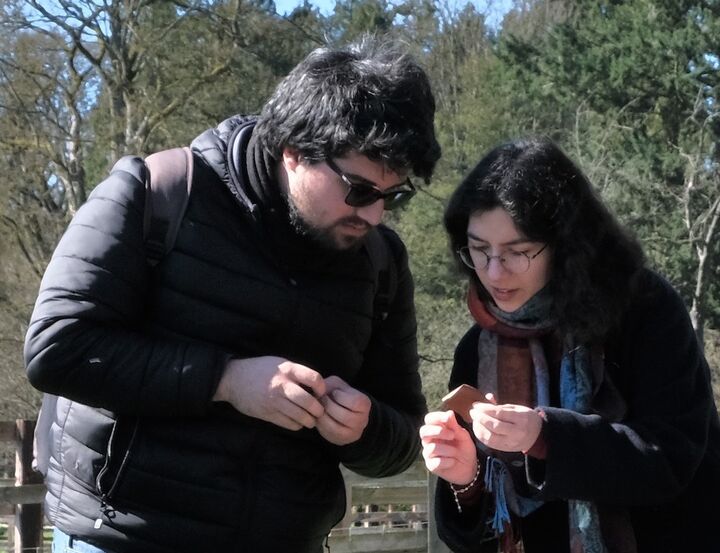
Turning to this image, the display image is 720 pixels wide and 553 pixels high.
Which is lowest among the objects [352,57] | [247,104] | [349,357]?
[349,357]

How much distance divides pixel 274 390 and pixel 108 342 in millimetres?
327

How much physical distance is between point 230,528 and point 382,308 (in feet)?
1.97

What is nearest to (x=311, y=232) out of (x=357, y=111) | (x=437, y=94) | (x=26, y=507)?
(x=357, y=111)

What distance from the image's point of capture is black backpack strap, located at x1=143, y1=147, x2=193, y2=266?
208cm

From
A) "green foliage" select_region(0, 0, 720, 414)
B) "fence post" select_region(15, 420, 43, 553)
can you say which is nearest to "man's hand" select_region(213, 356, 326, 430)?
"fence post" select_region(15, 420, 43, 553)

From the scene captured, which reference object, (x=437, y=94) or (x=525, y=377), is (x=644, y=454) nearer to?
(x=525, y=377)

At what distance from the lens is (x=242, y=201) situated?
7.20 feet

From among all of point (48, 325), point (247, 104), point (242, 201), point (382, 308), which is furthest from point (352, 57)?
point (247, 104)

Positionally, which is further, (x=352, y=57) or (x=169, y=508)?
(x=352, y=57)

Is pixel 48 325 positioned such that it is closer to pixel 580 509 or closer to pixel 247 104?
pixel 580 509

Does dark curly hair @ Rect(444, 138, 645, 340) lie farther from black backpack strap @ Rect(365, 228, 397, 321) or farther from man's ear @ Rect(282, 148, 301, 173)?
man's ear @ Rect(282, 148, 301, 173)

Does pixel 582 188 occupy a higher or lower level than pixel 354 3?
lower

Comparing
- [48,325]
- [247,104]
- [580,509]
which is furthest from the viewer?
[247,104]

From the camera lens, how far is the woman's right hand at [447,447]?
7.00ft
